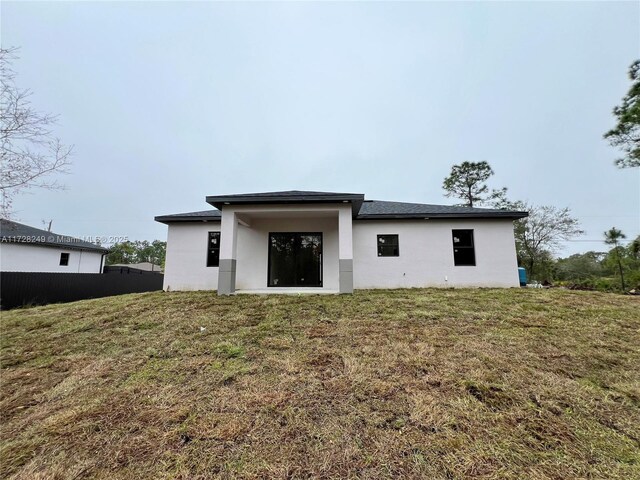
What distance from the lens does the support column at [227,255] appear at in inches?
318

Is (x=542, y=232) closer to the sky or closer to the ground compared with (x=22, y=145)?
closer to the sky

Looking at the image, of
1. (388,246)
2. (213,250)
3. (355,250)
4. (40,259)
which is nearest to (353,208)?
(355,250)

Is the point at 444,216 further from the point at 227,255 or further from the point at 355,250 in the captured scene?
the point at 227,255

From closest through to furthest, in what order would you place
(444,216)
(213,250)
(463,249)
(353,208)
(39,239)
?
(353,208)
(444,216)
(463,249)
(213,250)
(39,239)

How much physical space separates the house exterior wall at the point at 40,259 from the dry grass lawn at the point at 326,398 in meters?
12.6

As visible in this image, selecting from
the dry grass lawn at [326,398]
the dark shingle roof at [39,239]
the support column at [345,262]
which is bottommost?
the dry grass lawn at [326,398]

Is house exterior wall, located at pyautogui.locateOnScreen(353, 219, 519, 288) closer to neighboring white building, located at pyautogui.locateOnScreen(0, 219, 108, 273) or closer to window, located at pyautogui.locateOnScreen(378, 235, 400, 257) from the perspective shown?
window, located at pyautogui.locateOnScreen(378, 235, 400, 257)

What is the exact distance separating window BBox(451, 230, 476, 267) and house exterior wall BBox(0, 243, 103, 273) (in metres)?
21.3

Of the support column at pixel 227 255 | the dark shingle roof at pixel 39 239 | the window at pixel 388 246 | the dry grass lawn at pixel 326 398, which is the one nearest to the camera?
the dry grass lawn at pixel 326 398

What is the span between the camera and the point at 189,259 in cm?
995

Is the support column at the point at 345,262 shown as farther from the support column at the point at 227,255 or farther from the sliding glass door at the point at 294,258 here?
the support column at the point at 227,255

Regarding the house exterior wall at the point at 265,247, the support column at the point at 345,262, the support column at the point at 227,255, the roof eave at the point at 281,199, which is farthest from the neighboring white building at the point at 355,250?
the support column at the point at 345,262

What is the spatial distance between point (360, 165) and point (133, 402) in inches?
811

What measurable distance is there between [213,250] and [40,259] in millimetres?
13043
